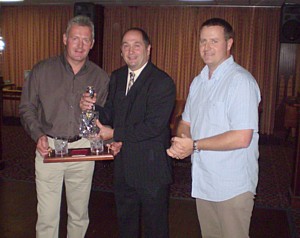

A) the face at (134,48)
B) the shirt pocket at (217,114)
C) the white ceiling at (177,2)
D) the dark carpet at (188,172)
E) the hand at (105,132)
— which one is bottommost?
the dark carpet at (188,172)

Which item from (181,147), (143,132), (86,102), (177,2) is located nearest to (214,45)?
(181,147)

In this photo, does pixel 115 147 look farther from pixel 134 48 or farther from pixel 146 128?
pixel 134 48

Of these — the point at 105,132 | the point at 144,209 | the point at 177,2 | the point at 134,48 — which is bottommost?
the point at 144,209

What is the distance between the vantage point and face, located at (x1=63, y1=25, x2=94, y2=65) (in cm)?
263

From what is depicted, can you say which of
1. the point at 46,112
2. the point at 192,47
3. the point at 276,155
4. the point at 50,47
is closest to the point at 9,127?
the point at 50,47

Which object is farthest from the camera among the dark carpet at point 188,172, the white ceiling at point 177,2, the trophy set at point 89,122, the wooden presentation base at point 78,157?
the white ceiling at point 177,2

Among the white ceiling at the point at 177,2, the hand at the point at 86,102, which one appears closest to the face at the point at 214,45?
the hand at the point at 86,102

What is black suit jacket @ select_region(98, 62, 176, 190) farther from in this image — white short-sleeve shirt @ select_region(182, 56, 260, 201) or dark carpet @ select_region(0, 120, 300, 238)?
dark carpet @ select_region(0, 120, 300, 238)

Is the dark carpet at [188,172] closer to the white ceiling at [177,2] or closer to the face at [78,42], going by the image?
the face at [78,42]

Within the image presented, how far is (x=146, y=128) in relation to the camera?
2490 millimetres

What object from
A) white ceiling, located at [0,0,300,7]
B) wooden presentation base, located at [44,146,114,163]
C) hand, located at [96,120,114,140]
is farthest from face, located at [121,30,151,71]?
white ceiling, located at [0,0,300,7]

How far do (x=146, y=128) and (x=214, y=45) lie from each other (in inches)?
27.7

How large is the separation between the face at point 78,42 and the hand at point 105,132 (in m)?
0.49

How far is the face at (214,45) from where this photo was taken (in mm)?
2140
